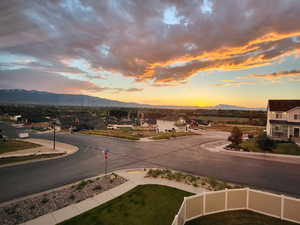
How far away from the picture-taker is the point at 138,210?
9.41 m

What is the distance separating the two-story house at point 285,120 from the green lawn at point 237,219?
2731 centimetres

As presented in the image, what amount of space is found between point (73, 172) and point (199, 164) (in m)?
13.6

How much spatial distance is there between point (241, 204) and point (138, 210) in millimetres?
6095

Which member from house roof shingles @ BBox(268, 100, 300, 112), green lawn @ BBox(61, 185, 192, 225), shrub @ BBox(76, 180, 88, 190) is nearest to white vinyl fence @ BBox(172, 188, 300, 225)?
green lawn @ BBox(61, 185, 192, 225)

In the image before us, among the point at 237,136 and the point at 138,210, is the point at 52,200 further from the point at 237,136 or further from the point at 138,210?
the point at 237,136

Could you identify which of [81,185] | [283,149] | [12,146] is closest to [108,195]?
A: [81,185]

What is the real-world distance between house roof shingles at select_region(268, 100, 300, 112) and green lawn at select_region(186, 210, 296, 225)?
30.9 metres

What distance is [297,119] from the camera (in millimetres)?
30156

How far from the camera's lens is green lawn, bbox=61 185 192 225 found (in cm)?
843

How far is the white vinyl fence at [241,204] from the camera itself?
8391 millimetres

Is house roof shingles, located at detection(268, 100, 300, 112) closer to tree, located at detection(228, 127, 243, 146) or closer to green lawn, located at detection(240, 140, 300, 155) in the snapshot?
green lawn, located at detection(240, 140, 300, 155)

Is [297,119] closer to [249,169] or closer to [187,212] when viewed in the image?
[249,169]

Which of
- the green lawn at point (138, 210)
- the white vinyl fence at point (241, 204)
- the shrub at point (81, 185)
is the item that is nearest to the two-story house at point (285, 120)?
the white vinyl fence at point (241, 204)

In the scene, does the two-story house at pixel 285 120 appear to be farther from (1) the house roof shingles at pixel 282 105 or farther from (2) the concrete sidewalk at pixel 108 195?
(2) the concrete sidewalk at pixel 108 195
